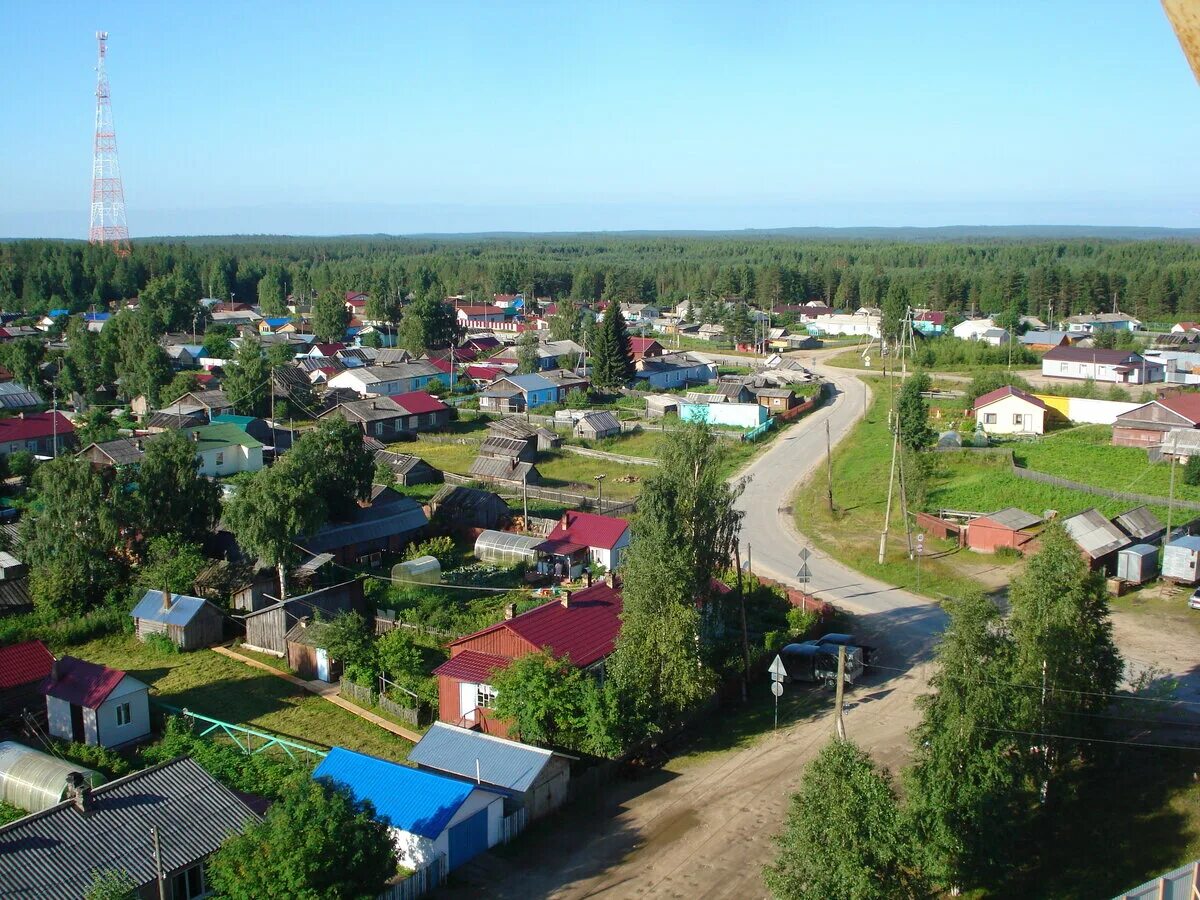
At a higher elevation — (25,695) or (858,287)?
(858,287)

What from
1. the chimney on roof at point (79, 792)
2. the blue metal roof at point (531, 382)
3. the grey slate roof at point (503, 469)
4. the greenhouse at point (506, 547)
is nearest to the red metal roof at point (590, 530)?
the greenhouse at point (506, 547)

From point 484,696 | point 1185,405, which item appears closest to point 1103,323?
point 1185,405

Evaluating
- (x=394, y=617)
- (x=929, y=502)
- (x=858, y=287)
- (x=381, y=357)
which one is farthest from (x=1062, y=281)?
(x=394, y=617)

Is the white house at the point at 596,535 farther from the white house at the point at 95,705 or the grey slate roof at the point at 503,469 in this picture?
the white house at the point at 95,705

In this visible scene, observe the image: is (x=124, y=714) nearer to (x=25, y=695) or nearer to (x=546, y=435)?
(x=25, y=695)

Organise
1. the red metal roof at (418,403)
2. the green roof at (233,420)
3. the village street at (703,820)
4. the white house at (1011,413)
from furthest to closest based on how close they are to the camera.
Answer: the red metal roof at (418,403)
the white house at (1011,413)
the green roof at (233,420)
the village street at (703,820)

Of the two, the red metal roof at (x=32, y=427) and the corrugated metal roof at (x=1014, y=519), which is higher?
the red metal roof at (x=32, y=427)
